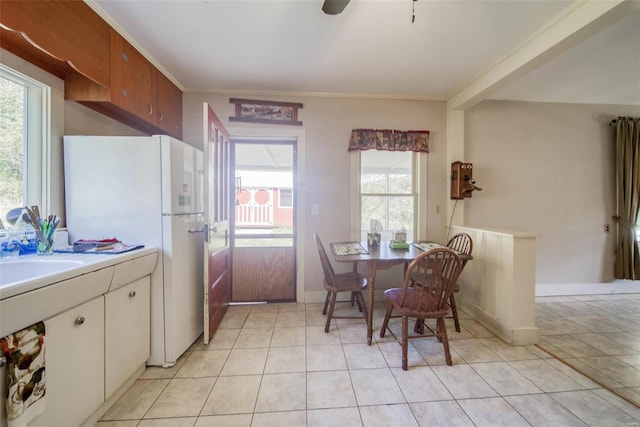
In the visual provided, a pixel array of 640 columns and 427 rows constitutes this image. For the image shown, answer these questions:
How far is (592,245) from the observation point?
3197 millimetres

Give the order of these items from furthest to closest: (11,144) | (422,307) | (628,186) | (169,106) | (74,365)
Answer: (628,186) < (169,106) < (422,307) < (11,144) < (74,365)

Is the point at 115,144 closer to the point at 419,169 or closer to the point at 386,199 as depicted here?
the point at 386,199

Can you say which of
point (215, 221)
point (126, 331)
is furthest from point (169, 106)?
point (126, 331)

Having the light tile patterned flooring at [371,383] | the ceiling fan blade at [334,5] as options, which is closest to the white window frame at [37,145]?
the light tile patterned flooring at [371,383]

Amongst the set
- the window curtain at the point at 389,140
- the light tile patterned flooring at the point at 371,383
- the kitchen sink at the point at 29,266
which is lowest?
the light tile patterned flooring at the point at 371,383

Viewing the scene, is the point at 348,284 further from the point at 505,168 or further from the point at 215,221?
the point at 505,168

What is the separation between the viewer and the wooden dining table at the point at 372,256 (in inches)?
A: 79.6

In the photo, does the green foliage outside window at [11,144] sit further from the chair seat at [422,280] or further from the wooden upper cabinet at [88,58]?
the chair seat at [422,280]

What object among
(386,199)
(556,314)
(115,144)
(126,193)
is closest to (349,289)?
(386,199)

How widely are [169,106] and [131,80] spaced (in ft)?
1.87

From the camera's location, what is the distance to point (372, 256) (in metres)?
2.11

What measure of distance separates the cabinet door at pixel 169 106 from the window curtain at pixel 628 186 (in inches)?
223

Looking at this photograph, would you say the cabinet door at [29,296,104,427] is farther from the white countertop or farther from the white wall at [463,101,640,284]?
the white wall at [463,101,640,284]

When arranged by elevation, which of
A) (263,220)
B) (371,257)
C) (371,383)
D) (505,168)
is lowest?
(371,383)
